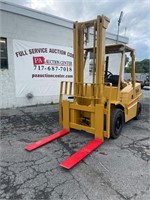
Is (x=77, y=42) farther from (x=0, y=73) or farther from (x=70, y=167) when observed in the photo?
(x=0, y=73)

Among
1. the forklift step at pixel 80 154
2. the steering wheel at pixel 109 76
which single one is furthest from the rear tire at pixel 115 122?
the steering wheel at pixel 109 76

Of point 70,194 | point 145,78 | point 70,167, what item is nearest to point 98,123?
point 70,167

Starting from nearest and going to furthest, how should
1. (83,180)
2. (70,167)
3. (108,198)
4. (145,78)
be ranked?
1. (108,198)
2. (83,180)
3. (70,167)
4. (145,78)

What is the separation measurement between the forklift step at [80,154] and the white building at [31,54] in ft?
15.8

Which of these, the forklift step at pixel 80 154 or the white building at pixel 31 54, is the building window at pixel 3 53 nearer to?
the white building at pixel 31 54

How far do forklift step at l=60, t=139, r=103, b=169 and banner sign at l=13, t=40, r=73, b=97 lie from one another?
4852 millimetres

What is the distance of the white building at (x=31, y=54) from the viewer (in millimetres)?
6848

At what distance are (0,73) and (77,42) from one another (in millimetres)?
4137

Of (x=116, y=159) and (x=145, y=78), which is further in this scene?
(x=145, y=78)

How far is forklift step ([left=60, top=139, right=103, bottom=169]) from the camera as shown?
2.85 m

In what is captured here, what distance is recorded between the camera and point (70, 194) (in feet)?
7.28

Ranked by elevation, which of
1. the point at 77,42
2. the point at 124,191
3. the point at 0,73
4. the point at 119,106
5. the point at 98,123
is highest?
the point at 77,42

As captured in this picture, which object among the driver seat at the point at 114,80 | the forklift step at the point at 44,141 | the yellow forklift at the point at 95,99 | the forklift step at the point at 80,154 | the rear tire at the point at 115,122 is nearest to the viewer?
the forklift step at the point at 80,154

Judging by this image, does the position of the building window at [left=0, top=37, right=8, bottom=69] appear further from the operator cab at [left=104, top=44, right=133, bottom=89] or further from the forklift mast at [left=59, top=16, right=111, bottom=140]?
the operator cab at [left=104, top=44, right=133, bottom=89]
